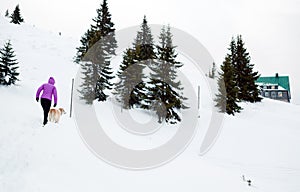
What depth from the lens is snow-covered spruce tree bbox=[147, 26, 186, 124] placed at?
813 inches

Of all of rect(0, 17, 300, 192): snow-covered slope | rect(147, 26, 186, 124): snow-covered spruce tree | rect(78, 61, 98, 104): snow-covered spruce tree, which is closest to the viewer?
rect(0, 17, 300, 192): snow-covered slope

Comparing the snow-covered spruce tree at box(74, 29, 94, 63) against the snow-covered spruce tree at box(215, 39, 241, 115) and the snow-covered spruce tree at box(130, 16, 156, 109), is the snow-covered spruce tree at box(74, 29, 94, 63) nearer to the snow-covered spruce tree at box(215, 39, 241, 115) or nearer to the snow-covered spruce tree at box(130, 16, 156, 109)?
the snow-covered spruce tree at box(130, 16, 156, 109)

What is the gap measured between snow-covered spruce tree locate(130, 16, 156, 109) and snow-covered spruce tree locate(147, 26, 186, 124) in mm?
856

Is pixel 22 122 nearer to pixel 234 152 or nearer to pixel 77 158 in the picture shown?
pixel 77 158

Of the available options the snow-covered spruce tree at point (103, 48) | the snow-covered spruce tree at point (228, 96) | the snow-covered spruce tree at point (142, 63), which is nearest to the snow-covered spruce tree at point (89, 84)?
the snow-covered spruce tree at point (103, 48)

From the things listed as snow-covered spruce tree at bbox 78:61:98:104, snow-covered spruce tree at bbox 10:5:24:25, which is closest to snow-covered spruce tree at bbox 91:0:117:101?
snow-covered spruce tree at bbox 78:61:98:104

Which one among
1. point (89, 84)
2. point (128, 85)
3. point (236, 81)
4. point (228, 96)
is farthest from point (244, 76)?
point (89, 84)

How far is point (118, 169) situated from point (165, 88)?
1410cm

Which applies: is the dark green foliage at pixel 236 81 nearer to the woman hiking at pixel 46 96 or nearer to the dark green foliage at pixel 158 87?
the dark green foliage at pixel 158 87

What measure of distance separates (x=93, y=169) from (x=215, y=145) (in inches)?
461

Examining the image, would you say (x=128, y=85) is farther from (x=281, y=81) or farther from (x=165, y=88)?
(x=281, y=81)

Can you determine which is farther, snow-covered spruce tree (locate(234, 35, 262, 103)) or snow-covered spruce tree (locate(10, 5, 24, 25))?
snow-covered spruce tree (locate(10, 5, 24, 25))

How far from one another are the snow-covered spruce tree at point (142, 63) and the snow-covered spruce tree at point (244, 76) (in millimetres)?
13922

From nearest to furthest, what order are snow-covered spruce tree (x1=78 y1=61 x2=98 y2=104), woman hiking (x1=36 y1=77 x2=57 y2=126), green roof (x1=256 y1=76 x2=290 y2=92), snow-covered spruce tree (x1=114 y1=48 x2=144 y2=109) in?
1. woman hiking (x1=36 y1=77 x2=57 y2=126)
2. snow-covered spruce tree (x1=78 y1=61 x2=98 y2=104)
3. snow-covered spruce tree (x1=114 y1=48 x2=144 y2=109)
4. green roof (x1=256 y1=76 x2=290 y2=92)
